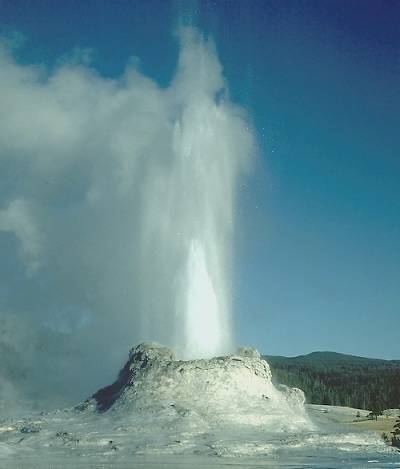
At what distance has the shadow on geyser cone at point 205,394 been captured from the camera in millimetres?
49094

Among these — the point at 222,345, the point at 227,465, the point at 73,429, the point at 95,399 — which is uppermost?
the point at 222,345

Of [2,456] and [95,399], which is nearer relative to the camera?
[2,456]

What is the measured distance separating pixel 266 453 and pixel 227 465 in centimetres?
749

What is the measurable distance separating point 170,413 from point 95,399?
11949 millimetres

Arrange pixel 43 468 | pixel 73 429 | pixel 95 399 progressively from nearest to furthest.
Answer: pixel 43 468 < pixel 73 429 < pixel 95 399

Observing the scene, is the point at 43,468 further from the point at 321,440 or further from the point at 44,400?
the point at 44,400

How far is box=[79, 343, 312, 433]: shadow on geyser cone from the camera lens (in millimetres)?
49094

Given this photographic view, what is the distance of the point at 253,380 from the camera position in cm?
5409

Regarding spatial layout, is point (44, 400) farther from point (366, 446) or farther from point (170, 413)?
point (366, 446)

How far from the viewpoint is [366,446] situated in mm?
43719

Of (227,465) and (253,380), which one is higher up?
(253,380)

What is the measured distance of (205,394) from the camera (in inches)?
2031

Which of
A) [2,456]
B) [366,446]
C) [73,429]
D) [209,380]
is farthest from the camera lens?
[209,380]

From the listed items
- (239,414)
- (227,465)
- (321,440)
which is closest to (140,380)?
(239,414)
